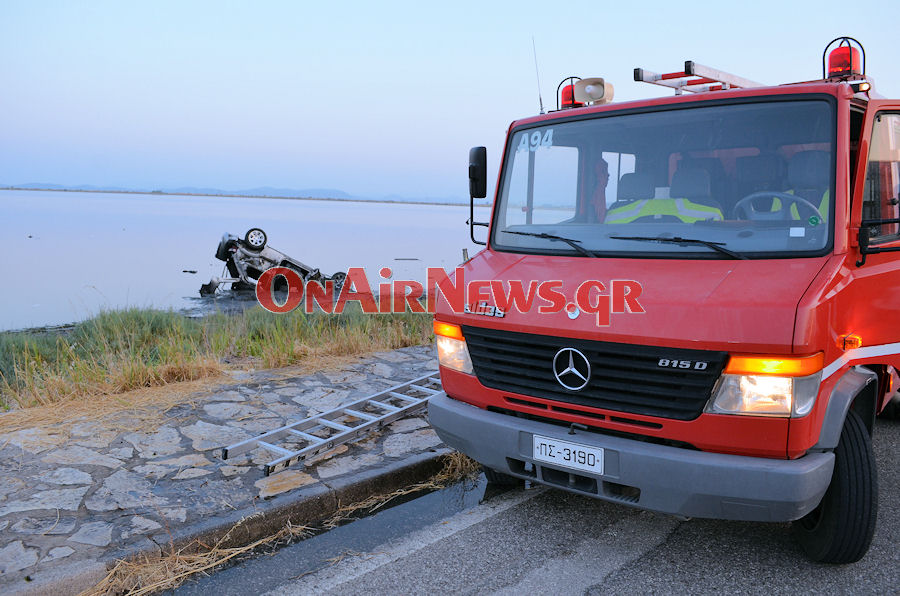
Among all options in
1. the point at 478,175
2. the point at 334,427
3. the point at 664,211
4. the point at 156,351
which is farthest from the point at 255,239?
the point at 664,211

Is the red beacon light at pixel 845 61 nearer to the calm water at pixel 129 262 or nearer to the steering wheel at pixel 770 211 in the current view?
the steering wheel at pixel 770 211

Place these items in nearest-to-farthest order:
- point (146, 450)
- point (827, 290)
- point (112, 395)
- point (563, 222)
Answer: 1. point (827, 290)
2. point (563, 222)
3. point (146, 450)
4. point (112, 395)

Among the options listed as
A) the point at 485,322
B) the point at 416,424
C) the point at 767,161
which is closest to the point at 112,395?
the point at 416,424

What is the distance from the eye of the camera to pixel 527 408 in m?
3.74

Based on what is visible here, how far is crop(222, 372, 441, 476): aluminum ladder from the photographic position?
15.8ft

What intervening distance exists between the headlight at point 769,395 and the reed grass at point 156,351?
537cm

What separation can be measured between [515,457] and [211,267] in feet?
86.0

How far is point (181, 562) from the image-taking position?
12.0 feet

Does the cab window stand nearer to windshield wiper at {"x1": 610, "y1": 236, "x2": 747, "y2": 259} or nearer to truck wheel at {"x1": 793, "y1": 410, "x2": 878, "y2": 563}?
windshield wiper at {"x1": 610, "y1": 236, "x2": 747, "y2": 259}

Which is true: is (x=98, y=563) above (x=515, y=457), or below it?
below

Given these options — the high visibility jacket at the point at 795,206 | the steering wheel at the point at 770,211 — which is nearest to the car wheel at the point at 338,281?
the steering wheel at the point at 770,211

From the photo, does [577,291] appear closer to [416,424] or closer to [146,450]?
[416,424]

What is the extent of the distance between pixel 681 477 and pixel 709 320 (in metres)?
0.72

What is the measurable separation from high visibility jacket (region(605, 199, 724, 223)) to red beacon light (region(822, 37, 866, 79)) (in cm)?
121
